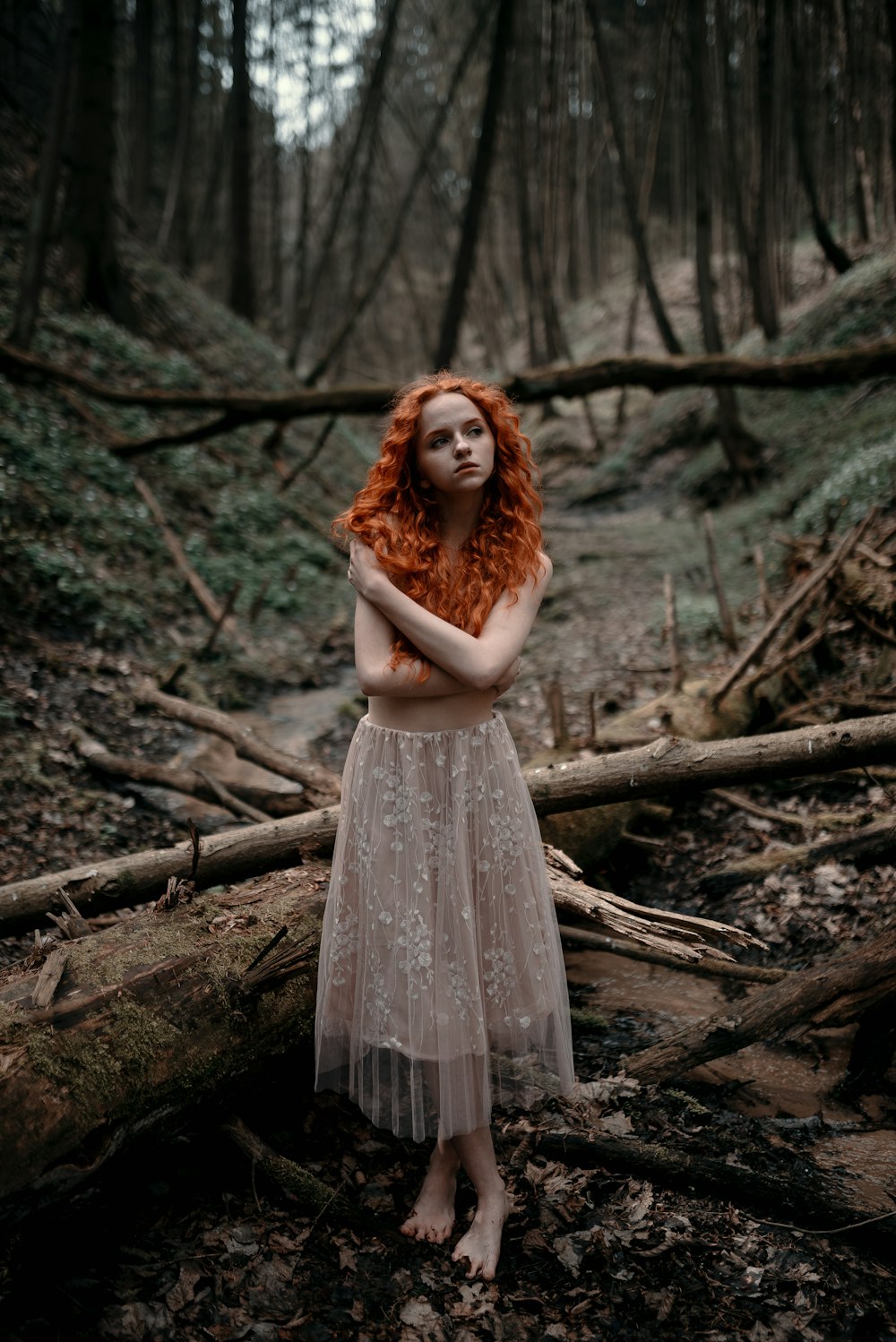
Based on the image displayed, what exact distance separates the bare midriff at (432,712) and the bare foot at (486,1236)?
1320mm

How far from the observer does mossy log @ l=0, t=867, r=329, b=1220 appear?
6.47 feet

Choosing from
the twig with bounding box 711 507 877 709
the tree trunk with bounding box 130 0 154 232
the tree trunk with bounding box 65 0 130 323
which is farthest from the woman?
the tree trunk with bounding box 130 0 154 232

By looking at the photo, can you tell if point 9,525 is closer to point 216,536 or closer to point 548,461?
point 216,536

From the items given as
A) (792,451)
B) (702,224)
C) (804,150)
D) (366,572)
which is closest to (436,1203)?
(366,572)

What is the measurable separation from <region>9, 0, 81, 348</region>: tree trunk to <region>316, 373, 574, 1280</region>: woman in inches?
270

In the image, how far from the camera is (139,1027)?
226cm

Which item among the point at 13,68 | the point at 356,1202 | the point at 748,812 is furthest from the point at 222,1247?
the point at 13,68

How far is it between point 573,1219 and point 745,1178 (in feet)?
1.63

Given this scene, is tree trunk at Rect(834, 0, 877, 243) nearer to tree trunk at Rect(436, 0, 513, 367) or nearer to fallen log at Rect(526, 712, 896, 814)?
tree trunk at Rect(436, 0, 513, 367)

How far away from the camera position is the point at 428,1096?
7.91ft

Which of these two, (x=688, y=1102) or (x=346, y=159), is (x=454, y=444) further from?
(x=346, y=159)

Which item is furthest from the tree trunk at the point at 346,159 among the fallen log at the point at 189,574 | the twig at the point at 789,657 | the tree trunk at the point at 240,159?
the twig at the point at 789,657

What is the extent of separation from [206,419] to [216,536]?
260cm

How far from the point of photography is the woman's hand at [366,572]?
7.34 ft
